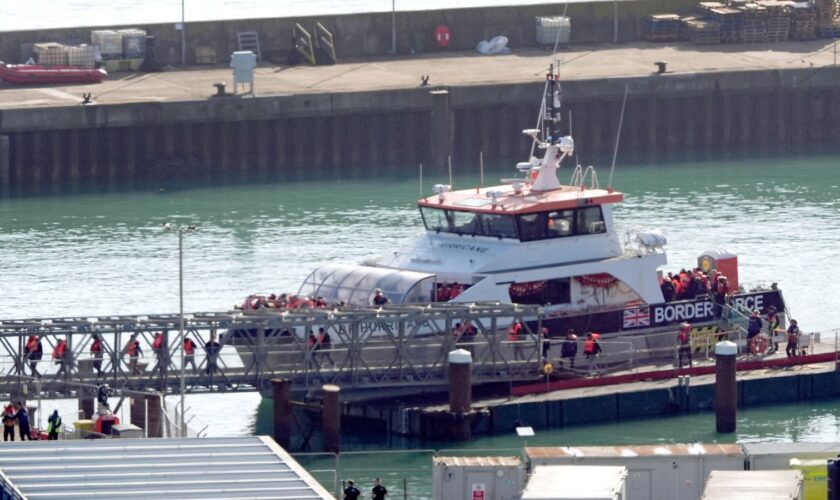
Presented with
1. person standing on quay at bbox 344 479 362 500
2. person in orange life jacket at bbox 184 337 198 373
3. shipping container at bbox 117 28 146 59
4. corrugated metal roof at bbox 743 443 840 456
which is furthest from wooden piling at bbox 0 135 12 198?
corrugated metal roof at bbox 743 443 840 456

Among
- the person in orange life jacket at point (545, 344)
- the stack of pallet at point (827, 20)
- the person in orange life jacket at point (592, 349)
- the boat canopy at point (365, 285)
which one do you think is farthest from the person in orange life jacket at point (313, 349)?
the stack of pallet at point (827, 20)

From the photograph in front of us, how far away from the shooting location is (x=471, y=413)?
4900 centimetres

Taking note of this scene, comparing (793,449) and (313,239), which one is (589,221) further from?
(313,239)

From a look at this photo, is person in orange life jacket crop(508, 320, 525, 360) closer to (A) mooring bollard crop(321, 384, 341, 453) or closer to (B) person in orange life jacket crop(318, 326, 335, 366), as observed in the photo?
(B) person in orange life jacket crop(318, 326, 335, 366)

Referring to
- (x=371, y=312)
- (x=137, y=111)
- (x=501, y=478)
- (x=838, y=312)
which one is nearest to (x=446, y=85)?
(x=137, y=111)

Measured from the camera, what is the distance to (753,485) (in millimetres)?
39844

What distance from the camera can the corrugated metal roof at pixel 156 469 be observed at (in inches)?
1416

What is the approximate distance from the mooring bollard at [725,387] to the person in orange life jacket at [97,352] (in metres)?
12.6

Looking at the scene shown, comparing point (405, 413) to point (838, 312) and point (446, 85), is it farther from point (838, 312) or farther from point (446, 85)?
point (446, 85)

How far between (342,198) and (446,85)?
26.6 feet

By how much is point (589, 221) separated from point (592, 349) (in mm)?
3171

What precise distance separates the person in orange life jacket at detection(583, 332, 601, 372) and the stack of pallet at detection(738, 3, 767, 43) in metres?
48.0

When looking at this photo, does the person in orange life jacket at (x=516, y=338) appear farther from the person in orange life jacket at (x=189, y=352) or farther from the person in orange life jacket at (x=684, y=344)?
the person in orange life jacket at (x=189, y=352)

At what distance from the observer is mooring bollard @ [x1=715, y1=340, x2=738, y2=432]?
162ft
